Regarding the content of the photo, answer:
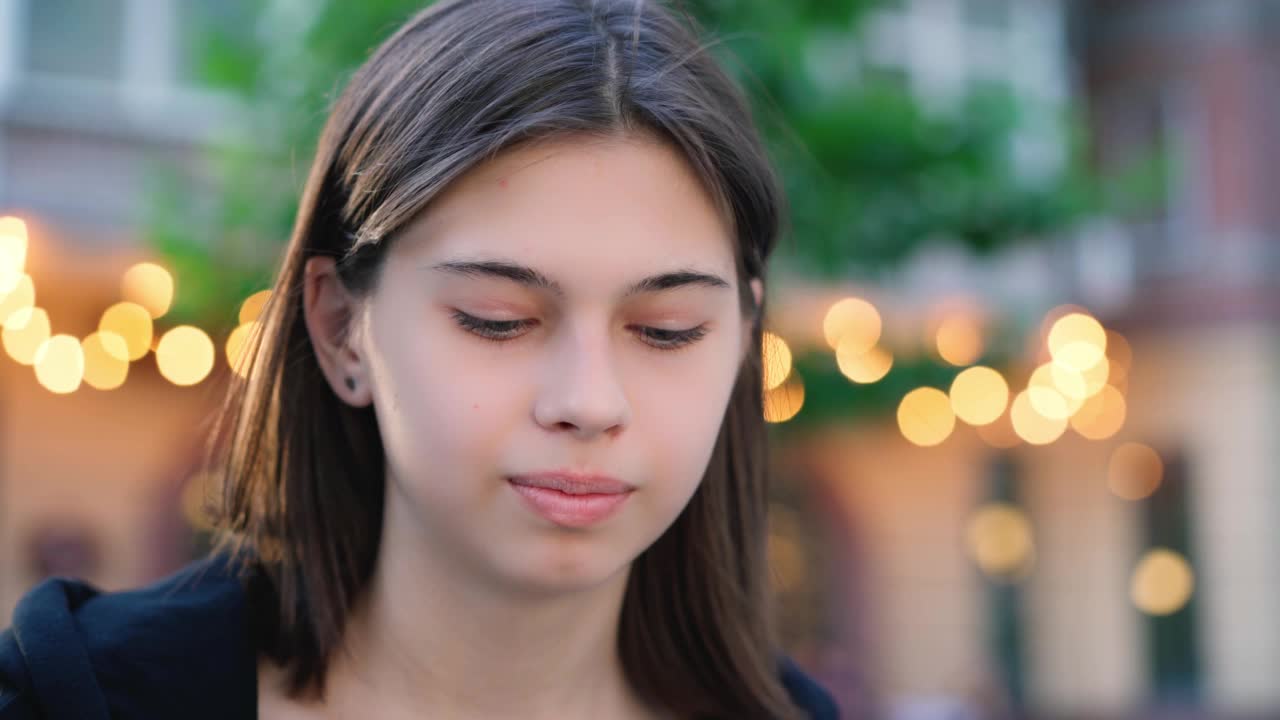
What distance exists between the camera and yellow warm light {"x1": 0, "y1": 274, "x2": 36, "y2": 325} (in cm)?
595

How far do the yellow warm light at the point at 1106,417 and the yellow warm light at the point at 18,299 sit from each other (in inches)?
303

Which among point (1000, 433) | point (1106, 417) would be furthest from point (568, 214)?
point (1106, 417)

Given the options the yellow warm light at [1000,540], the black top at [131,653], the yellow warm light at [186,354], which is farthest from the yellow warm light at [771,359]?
the yellow warm light at [1000,540]

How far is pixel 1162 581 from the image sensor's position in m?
12.4

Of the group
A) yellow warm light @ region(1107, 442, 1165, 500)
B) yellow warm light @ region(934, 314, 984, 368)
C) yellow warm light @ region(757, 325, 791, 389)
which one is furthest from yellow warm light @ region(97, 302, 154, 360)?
yellow warm light @ region(1107, 442, 1165, 500)

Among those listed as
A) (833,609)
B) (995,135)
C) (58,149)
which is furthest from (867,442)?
(58,149)

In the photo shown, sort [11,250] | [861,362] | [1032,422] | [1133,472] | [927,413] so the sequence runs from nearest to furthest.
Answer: [11,250] → [861,362] → [927,413] → [1032,422] → [1133,472]

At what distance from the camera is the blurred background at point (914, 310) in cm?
548

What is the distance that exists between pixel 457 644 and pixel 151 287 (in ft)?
17.0

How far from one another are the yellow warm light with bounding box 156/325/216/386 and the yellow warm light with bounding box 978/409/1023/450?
6.61m

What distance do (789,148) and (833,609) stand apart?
23.7ft

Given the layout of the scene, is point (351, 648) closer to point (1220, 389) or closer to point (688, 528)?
point (688, 528)

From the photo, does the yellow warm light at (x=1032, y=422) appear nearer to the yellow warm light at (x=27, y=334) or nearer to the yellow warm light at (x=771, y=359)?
the yellow warm light at (x=27, y=334)

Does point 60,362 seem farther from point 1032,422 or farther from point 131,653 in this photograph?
point 1032,422
